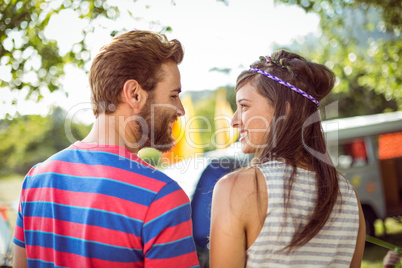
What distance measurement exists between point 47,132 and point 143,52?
97.2 feet

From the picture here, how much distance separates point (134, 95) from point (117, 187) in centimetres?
41

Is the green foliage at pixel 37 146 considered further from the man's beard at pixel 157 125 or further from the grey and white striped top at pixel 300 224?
the grey and white striped top at pixel 300 224

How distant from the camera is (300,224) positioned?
1362mm

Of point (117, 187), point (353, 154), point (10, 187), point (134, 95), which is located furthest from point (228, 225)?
point (10, 187)

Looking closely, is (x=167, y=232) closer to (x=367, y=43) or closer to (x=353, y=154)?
(x=353, y=154)

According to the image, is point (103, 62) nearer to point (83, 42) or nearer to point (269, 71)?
point (269, 71)

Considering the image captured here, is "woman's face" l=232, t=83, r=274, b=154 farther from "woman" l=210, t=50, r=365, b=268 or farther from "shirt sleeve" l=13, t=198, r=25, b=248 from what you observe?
"shirt sleeve" l=13, t=198, r=25, b=248

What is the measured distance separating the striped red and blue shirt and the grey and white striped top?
10.5 inches

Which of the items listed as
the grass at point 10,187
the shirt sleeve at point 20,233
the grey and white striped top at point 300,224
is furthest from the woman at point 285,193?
the grass at point 10,187

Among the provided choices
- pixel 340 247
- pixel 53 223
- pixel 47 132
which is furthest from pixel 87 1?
pixel 47 132

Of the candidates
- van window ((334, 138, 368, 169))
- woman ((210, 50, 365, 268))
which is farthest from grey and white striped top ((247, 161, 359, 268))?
van window ((334, 138, 368, 169))

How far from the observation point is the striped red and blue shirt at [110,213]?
1252 mm

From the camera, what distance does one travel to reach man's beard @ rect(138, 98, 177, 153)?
1564mm

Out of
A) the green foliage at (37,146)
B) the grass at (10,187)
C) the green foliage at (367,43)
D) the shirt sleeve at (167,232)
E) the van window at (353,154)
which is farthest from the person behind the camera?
the green foliage at (37,146)
